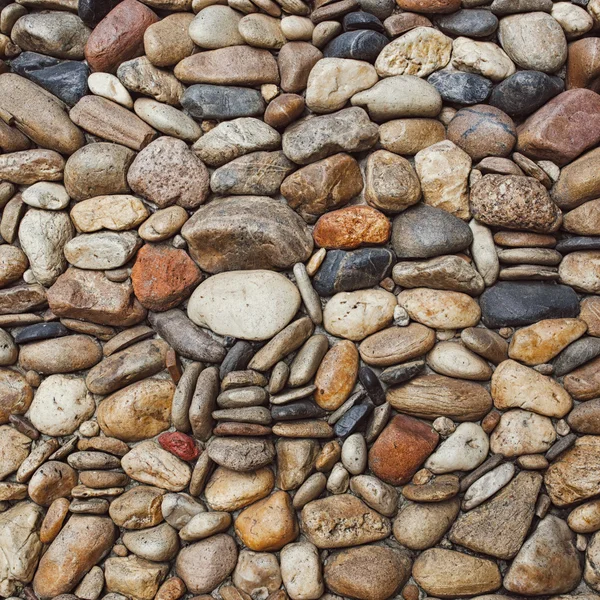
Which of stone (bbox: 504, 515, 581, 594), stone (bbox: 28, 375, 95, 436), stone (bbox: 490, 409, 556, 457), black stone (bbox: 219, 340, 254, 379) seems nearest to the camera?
stone (bbox: 504, 515, 581, 594)

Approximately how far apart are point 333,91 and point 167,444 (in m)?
1.33

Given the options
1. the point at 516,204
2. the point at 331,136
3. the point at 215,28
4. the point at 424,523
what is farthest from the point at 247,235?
the point at 424,523

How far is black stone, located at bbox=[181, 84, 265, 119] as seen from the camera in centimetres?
213

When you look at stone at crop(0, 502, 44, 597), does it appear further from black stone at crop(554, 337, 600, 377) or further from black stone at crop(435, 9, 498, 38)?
black stone at crop(435, 9, 498, 38)

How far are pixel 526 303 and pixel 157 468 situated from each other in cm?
134

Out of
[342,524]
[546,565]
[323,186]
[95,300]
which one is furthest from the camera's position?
[95,300]

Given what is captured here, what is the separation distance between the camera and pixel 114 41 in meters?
2.15

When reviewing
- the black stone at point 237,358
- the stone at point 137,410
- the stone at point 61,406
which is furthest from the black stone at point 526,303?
the stone at point 61,406

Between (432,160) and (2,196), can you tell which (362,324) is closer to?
(432,160)

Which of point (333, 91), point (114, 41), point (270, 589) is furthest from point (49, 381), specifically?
point (333, 91)

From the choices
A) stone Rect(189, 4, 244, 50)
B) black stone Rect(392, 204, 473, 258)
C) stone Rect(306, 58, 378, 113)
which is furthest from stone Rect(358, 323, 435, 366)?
stone Rect(189, 4, 244, 50)

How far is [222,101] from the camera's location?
6.99 ft

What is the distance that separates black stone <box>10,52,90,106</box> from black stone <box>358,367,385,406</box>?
1.44m

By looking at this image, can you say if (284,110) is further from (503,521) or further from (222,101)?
(503,521)
